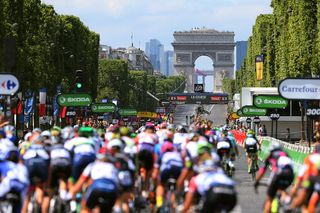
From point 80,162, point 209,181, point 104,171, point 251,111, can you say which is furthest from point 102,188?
point 251,111

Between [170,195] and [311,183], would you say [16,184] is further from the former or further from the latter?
[311,183]

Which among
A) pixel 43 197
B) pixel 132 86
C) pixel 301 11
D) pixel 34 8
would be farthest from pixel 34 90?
pixel 132 86

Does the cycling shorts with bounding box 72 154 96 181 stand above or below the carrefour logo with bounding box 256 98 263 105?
below

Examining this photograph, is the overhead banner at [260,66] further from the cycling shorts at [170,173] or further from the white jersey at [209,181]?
A: the white jersey at [209,181]

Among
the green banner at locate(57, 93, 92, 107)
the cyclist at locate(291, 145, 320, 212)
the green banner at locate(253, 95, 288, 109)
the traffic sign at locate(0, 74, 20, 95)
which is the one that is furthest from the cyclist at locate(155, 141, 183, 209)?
the green banner at locate(57, 93, 92, 107)

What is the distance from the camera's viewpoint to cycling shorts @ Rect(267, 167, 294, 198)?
17766 millimetres

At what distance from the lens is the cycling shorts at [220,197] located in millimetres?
14078

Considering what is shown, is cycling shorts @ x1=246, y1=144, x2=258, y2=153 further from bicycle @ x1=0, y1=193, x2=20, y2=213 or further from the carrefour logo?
bicycle @ x1=0, y1=193, x2=20, y2=213

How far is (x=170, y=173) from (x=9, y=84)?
41.2ft

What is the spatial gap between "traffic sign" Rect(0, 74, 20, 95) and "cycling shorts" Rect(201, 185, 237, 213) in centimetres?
1711

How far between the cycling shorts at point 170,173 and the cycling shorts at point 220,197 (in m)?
4.91

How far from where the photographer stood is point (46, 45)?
70438 millimetres

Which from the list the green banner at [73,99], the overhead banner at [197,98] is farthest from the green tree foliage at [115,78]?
the green banner at [73,99]

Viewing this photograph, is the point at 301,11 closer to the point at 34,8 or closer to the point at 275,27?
the point at 34,8
